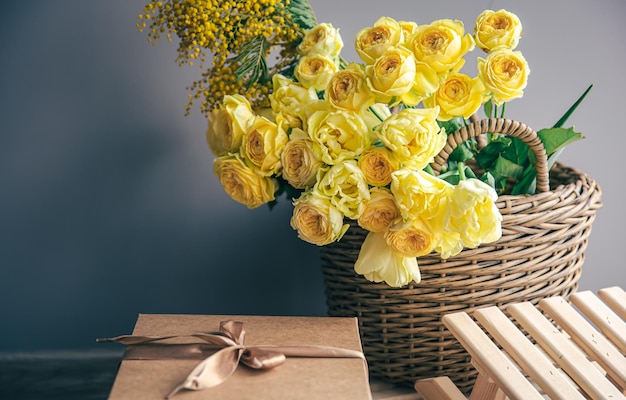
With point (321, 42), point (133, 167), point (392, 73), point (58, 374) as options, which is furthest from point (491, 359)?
point (58, 374)

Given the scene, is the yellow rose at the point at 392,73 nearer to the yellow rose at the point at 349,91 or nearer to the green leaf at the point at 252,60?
the yellow rose at the point at 349,91

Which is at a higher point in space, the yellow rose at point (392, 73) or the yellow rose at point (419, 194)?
the yellow rose at point (392, 73)

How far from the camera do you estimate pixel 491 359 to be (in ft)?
2.81

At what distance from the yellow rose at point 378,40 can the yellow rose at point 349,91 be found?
0.03m

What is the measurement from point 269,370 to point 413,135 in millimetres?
342

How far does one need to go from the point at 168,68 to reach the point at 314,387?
74 cm

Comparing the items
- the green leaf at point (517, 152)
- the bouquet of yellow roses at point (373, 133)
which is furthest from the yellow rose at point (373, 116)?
the green leaf at point (517, 152)

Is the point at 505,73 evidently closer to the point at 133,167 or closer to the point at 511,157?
the point at 511,157

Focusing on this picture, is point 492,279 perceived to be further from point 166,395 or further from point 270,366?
point 166,395

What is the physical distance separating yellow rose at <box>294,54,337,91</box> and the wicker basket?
0.20 meters

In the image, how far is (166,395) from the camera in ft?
2.45

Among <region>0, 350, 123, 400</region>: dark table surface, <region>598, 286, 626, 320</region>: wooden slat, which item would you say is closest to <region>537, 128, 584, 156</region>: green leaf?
<region>598, 286, 626, 320</region>: wooden slat

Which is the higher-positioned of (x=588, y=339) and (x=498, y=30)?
(x=498, y=30)

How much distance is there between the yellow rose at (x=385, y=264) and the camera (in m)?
0.88
